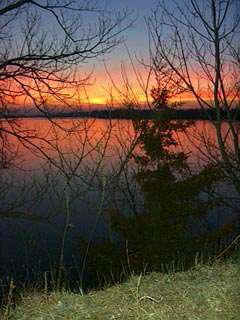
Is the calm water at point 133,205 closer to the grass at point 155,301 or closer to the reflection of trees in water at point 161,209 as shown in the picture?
the reflection of trees in water at point 161,209

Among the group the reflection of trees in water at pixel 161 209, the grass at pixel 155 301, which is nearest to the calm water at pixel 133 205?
the reflection of trees in water at pixel 161 209

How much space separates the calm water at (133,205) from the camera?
15.7m

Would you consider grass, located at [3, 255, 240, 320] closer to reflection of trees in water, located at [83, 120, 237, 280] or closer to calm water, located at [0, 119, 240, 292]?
calm water, located at [0, 119, 240, 292]

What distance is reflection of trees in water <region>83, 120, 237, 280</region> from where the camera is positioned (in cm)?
1838

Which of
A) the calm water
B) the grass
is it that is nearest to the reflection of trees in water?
the calm water

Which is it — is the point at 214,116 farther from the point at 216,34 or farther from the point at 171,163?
the point at 171,163

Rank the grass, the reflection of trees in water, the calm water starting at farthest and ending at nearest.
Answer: the reflection of trees in water < the calm water < the grass

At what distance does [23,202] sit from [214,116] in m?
6.83

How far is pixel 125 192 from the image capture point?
22.0 m

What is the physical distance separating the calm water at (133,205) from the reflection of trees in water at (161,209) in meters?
0.04

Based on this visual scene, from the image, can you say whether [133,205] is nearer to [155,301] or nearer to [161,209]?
[161,209]

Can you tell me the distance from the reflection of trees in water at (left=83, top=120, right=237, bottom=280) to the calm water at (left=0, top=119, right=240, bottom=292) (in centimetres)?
4

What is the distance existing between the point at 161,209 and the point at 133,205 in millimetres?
2457

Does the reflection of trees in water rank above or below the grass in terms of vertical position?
below
